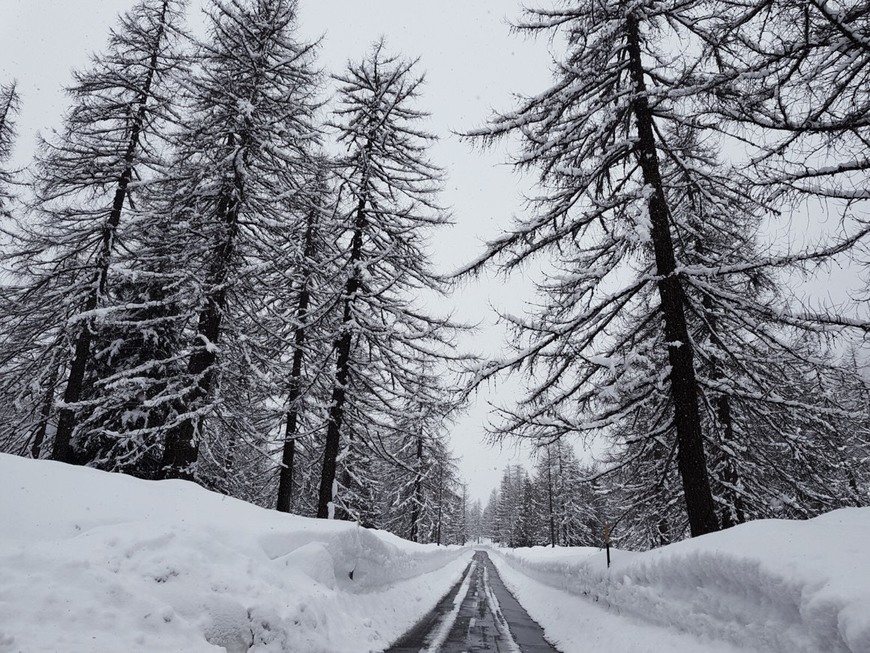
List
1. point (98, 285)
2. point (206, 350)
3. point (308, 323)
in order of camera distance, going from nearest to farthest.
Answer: point (206, 350), point (98, 285), point (308, 323)

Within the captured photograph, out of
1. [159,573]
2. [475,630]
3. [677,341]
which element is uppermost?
[677,341]

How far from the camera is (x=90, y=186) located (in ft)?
44.5

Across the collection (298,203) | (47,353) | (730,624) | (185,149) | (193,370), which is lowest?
(730,624)

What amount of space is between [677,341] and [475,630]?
6871mm

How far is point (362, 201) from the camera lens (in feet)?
44.8

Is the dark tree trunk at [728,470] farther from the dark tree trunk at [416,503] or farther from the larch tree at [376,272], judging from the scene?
the dark tree trunk at [416,503]

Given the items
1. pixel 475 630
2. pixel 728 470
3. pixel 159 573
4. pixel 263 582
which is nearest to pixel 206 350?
pixel 263 582

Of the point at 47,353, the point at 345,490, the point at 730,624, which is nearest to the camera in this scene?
the point at 730,624

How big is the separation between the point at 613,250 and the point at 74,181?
15.6m

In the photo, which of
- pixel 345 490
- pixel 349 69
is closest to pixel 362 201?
pixel 349 69

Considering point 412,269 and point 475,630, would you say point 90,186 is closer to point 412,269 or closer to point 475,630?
point 412,269

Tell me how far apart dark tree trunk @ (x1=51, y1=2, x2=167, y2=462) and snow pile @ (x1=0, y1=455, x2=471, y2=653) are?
7684 millimetres

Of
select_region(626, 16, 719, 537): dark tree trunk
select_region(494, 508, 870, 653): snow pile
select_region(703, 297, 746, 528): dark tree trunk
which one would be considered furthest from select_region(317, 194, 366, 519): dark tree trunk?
select_region(703, 297, 746, 528): dark tree trunk

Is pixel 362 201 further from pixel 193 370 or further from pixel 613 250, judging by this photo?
pixel 613 250
